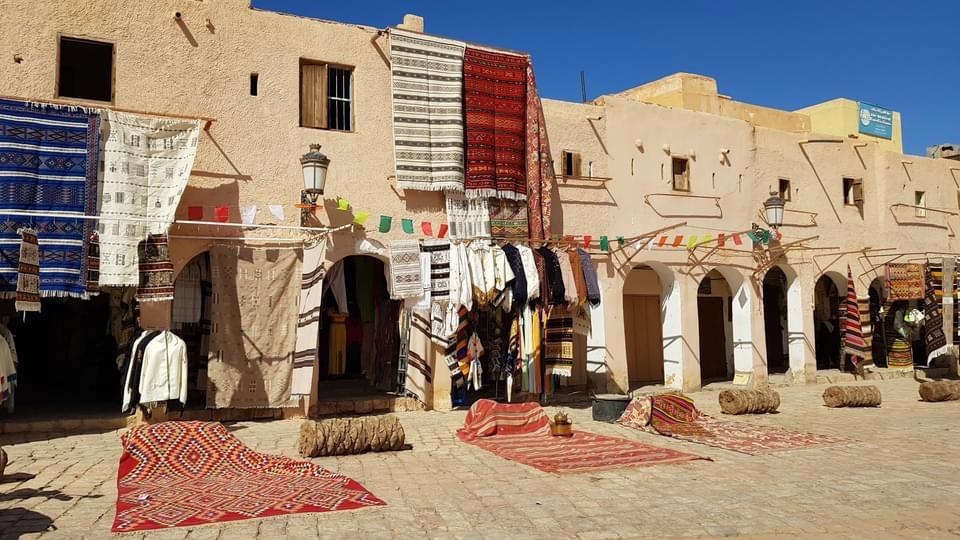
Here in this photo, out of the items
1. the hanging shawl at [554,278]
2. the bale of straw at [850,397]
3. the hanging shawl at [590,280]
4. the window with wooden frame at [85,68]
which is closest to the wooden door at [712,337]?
the bale of straw at [850,397]

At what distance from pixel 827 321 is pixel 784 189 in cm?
486

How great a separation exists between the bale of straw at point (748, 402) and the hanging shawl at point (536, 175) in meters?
3.91

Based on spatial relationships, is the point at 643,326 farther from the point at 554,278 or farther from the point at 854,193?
the point at 854,193

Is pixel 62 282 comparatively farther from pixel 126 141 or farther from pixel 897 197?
pixel 897 197

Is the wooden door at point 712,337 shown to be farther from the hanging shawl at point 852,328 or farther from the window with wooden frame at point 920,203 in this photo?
the window with wooden frame at point 920,203

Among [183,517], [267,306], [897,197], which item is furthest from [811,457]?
[897,197]

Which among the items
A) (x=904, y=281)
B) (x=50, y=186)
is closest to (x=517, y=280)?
(x=50, y=186)

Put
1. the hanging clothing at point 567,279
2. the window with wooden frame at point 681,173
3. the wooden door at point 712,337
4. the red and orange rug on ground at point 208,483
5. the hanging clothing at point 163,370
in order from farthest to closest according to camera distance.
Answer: the wooden door at point 712,337 → the window with wooden frame at point 681,173 → the hanging clothing at point 567,279 → the hanging clothing at point 163,370 → the red and orange rug on ground at point 208,483

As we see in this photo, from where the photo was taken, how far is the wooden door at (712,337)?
17.8 m

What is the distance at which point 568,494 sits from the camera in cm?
644

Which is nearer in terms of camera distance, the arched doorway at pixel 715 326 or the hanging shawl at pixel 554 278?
the hanging shawl at pixel 554 278

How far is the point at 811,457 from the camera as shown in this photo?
8.16m

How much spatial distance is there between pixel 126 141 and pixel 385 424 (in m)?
5.02

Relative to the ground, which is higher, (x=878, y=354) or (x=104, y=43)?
(x=104, y=43)
